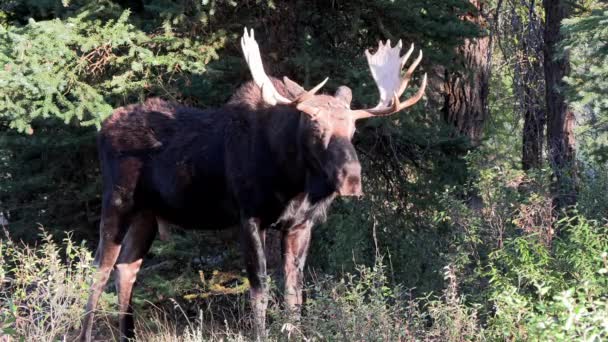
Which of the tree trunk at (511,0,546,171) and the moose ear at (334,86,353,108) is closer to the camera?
the moose ear at (334,86,353,108)

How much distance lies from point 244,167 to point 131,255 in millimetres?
1792

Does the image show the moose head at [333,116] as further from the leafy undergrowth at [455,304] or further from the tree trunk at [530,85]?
the tree trunk at [530,85]

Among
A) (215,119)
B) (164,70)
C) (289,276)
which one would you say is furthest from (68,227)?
(289,276)

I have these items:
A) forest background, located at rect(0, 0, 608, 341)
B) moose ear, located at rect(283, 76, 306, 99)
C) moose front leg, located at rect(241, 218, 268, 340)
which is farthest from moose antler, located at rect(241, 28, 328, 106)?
forest background, located at rect(0, 0, 608, 341)

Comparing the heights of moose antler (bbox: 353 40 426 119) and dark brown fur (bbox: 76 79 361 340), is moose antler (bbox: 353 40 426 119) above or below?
above

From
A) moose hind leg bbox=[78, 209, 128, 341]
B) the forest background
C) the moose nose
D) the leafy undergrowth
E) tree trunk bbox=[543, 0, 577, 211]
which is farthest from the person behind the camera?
tree trunk bbox=[543, 0, 577, 211]

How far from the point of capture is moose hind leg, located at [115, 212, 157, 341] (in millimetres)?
8750

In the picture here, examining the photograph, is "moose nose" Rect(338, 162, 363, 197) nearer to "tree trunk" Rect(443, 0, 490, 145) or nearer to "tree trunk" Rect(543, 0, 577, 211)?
"tree trunk" Rect(443, 0, 490, 145)

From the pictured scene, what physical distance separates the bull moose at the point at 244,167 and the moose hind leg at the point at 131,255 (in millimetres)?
10

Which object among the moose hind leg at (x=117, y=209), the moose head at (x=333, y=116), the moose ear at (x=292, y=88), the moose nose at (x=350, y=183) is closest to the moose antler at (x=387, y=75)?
the moose head at (x=333, y=116)

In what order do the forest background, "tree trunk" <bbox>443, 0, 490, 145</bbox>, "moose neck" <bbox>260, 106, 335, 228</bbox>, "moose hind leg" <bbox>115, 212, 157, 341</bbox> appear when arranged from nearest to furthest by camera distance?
"moose neck" <bbox>260, 106, 335, 228</bbox>
the forest background
"moose hind leg" <bbox>115, 212, 157, 341</bbox>
"tree trunk" <bbox>443, 0, 490, 145</bbox>

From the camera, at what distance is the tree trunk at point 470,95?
415 inches

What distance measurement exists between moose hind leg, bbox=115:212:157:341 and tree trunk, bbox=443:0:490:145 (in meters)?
3.90

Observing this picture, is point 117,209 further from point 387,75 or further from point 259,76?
point 387,75
